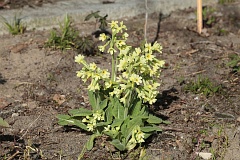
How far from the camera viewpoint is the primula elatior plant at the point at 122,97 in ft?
12.0

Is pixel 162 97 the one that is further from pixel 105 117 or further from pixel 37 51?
pixel 37 51

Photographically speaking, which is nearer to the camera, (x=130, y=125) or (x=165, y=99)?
(x=130, y=125)

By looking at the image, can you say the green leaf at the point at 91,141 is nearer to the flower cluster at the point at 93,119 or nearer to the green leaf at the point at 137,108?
the flower cluster at the point at 93,119

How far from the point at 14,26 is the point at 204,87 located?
2.10 m

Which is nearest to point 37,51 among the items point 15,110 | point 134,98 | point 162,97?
point 15,110

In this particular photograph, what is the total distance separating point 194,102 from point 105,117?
1067 mm

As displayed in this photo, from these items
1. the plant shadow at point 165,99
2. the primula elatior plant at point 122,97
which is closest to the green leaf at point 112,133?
the primula elatior plant at point 122,97

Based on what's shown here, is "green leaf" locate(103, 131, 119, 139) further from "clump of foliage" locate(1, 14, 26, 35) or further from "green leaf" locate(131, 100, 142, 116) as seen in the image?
"clump of foliage" locate(1, 14, 26, 35)

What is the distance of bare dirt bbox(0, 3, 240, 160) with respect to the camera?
4.07 m

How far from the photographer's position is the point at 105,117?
13.0 feet

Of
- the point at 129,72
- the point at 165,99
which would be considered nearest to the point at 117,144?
the point at 129,72

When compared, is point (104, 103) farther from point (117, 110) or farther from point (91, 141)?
point (91, 141)

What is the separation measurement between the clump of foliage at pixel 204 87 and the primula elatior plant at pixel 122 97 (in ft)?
2.94

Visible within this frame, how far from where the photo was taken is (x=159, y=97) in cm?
479
